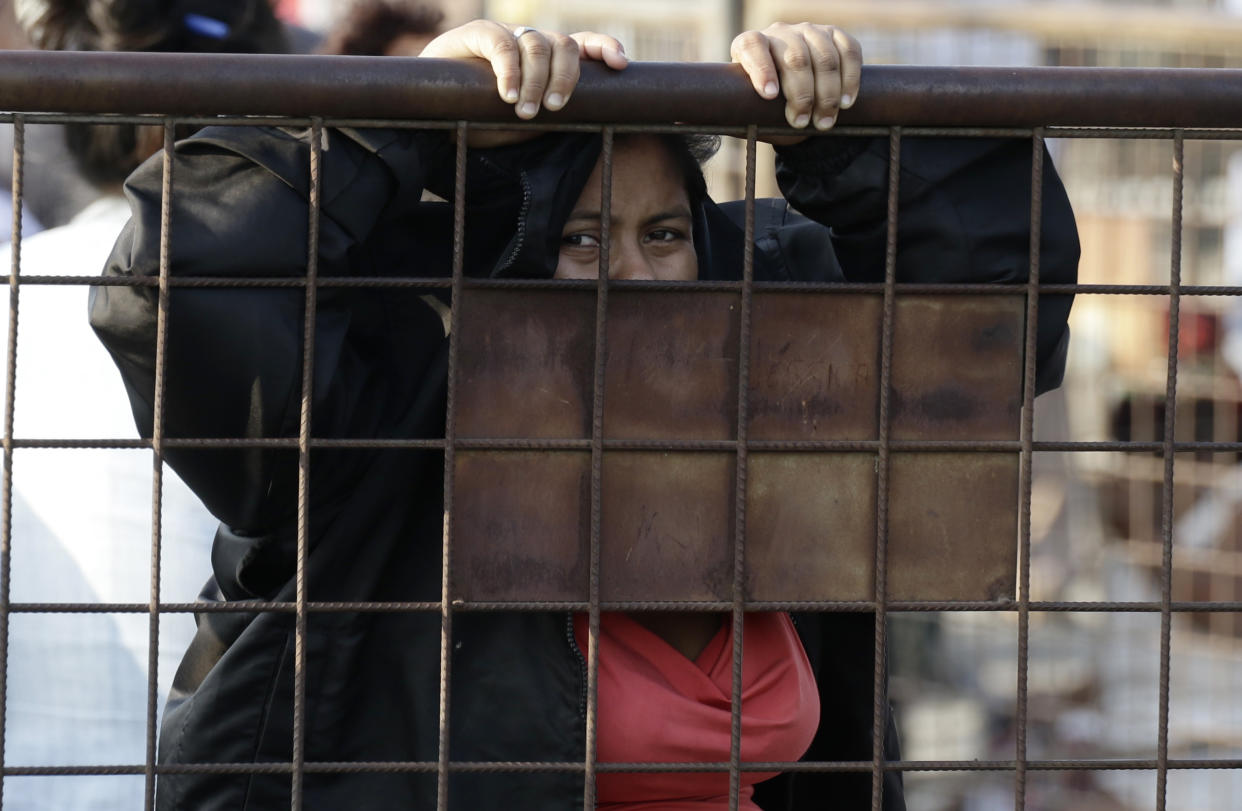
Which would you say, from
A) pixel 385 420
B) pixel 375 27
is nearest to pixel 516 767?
pixel 385 420

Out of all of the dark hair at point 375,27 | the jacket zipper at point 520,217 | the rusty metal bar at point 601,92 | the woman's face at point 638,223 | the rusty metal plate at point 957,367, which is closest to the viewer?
the rusty metal bar at point 601,92

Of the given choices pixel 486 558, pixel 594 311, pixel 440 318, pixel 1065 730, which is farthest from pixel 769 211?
pixel 1065 730

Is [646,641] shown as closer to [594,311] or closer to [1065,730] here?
[594,311]

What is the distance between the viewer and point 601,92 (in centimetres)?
120

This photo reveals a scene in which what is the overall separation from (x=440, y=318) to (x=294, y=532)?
0.28m

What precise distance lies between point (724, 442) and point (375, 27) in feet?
5.05

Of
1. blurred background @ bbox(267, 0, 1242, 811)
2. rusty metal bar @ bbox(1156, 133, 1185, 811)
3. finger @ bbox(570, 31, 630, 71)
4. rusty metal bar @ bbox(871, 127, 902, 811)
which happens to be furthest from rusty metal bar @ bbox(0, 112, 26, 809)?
blurred background @ bbox(267, 0, 1242, 811)

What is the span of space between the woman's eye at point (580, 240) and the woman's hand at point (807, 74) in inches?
13.3

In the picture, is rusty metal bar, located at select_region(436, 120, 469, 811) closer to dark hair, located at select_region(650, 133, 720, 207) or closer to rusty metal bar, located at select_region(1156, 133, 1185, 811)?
dark hair, located at select_region(650, 133, 720, 207)

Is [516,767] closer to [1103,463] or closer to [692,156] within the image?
[692,156]

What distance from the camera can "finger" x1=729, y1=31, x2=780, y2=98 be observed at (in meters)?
1.22

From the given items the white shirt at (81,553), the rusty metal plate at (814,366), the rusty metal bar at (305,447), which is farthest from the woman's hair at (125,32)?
the rusty metal plate at (814,366)

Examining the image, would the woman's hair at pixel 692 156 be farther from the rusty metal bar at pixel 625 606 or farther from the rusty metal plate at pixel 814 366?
the rusty metal bar at pixel 625 606

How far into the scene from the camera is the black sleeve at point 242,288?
4.08 ft
